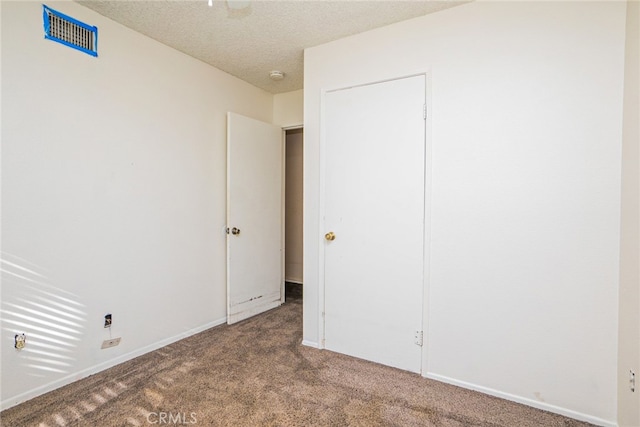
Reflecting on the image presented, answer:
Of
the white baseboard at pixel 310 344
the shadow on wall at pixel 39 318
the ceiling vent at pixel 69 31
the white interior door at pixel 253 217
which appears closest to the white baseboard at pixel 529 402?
the white baseboard at pixel 310 344

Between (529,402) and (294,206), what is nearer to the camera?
(529,402)

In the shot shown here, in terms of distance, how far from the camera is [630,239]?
161 centimetres

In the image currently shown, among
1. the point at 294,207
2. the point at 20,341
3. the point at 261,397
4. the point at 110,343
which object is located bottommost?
the point at 261,397

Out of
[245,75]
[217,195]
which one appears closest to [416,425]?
[217,195]

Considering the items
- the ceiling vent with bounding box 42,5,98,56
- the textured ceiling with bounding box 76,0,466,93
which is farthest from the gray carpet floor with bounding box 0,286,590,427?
the textured ceiling with bounding box 76,0,466,93

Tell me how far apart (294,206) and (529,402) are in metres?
3.71

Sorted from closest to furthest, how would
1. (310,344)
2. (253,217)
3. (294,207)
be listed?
(310,344), (253,217), (294,207)

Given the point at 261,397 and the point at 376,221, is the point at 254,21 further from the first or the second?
the point at 261,397

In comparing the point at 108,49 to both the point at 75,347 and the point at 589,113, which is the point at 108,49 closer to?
the point at 75,347

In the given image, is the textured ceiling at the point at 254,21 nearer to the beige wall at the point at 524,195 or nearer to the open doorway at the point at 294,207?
the beige wall at the point at 524,195

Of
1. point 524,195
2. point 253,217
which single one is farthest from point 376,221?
point 253,217

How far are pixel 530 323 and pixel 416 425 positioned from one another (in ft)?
2.97

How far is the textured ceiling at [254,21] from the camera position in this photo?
211cm

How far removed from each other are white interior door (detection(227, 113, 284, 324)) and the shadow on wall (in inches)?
50.6
